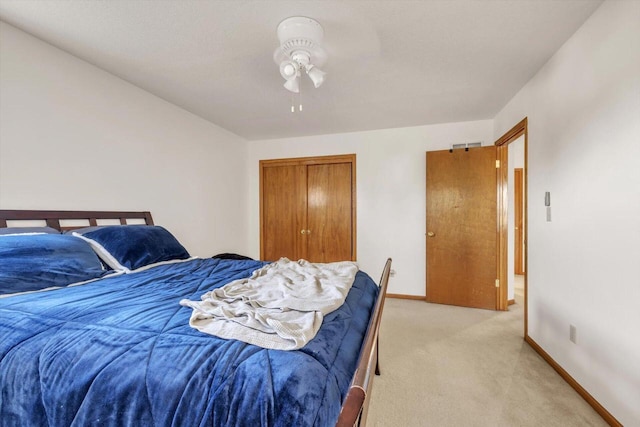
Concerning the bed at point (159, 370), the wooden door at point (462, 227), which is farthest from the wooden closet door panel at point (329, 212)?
the bed at point (159, 370)

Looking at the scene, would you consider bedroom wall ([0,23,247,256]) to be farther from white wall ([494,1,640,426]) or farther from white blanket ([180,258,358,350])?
white wall ([494,1,640,426])

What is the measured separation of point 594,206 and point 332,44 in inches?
77.8

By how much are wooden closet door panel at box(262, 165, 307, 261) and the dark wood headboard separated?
211 centimetres

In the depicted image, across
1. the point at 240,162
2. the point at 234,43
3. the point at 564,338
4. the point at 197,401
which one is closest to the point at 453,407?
the point at 564,338

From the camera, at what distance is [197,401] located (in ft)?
2.52

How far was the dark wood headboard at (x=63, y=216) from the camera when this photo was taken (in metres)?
1.84

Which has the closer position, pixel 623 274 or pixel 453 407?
pixel 623 274

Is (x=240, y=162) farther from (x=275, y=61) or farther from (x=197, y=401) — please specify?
(x=197, y=401)

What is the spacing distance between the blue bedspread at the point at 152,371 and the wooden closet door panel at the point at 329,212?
303 cm

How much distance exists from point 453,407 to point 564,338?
997 mm

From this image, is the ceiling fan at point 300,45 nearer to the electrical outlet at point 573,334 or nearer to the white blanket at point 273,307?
the white blanket at point 273,307

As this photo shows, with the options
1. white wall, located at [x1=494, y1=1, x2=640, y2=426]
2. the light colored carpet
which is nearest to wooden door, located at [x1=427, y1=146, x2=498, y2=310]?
the light colored carpet

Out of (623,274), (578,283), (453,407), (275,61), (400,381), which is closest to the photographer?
(623,274)

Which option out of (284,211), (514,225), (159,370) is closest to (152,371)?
(159,370)
